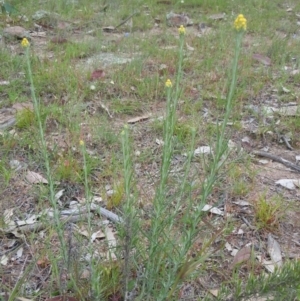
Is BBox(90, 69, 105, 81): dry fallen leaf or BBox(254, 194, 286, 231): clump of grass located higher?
BBox(90, 69, 105, 81): dry fallen leaf

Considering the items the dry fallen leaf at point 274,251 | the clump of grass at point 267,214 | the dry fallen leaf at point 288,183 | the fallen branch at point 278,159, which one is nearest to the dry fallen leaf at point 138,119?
the fallen branch at point 278,159

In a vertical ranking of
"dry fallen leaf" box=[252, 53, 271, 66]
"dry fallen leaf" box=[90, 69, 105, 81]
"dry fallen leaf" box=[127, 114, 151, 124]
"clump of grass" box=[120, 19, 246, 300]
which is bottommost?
"dry fallen leaf" box=[127, 114, 151, 124]

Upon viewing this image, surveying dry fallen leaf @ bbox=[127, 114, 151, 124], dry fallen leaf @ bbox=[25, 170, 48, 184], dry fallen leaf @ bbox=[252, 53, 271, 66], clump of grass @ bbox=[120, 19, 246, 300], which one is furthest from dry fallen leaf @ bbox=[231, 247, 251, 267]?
dry fallen leaf @ bbox=[252, 53, 271, 66]

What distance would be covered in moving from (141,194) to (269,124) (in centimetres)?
124

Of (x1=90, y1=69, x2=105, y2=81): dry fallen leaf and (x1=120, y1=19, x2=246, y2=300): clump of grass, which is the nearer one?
(x1=120, y1=19, x2=246, y2=300): clump of grass

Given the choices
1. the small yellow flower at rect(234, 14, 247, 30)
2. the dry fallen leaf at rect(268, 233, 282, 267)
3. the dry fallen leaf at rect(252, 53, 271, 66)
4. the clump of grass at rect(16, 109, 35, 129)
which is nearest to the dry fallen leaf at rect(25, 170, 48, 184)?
the clump of grass at rect(16, 109, 35, 129)

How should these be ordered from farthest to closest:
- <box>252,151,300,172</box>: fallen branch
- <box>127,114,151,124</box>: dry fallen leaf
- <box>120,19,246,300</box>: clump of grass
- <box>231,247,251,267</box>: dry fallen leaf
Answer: <box>127,114,151,124</box>: dry fallen leaf
<box>252,151,300,172</box>: fallen branch
<box>231,247,251,267</box>: dry fallen leaf
<box>120,19,246,300</box>: clump of grass

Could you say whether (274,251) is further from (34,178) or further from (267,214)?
(34,178)

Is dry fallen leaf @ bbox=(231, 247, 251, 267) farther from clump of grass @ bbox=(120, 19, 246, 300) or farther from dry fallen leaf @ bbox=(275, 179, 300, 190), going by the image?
dry fallen leaf @ bbox=(275, 179, 300, 190)

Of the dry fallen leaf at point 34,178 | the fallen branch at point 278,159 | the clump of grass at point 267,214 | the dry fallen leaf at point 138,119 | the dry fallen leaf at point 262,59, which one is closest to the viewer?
the clump of grass at point 267,214

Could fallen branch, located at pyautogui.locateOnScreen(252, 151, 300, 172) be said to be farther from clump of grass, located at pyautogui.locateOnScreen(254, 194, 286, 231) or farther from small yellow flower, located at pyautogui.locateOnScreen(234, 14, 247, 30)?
small yellow flower, located at pyautogui.locateOnScreen(234, 14, 247, 30)

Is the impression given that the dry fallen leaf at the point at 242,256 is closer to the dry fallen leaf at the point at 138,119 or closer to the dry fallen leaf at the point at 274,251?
the dry fallen leaf at the point at 274,251

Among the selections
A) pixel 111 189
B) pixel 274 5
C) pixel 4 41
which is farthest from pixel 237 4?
pixel 111 189

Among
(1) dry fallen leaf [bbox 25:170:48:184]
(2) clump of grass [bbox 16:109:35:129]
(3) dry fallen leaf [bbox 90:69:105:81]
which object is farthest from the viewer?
(3) dry fallen leaf [bbox 90:69:105:81]
